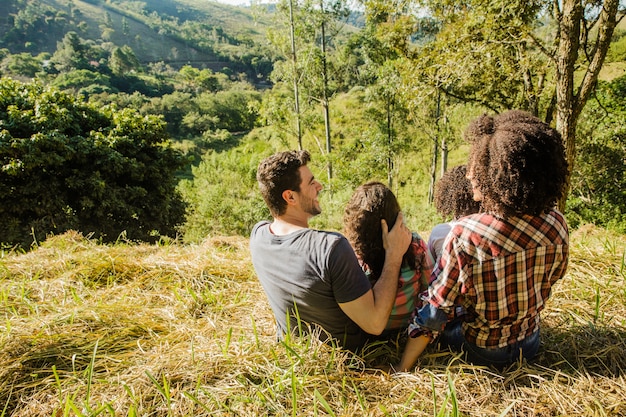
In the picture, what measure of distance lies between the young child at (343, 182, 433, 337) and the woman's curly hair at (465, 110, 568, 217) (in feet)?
1.55

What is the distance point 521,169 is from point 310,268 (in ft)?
3.07

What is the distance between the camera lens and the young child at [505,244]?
50.8 inches

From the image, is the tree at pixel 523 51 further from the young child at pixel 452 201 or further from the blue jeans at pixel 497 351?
the blue jeans at pixel 497 351

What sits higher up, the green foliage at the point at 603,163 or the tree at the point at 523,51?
the tree at the point at 523,51

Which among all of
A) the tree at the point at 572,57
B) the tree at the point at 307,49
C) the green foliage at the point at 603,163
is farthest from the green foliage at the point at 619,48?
the tree at the point at 572,57

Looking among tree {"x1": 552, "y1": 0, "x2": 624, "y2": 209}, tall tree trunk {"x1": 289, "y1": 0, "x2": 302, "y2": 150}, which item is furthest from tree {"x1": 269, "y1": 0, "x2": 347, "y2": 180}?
tree {"x1": 552, "y1": 0, "x2": 624, "y2": 209}

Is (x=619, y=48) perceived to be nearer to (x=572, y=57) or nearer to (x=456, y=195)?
(x=572, y=57)

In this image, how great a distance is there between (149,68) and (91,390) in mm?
98496

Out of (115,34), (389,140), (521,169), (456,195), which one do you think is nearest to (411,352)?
(521,169)

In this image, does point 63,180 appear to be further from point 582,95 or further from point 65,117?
point 582,95

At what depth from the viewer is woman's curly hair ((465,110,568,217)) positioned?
4.17 feet

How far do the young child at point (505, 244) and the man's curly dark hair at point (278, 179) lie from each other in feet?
2.77

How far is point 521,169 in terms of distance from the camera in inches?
50.3

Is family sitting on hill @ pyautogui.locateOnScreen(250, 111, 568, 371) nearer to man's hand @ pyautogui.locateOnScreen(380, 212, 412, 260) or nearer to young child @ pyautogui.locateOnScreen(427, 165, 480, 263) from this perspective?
man's hand @ pyautogui.locateOnScreen(380, 212, 412, 260)
